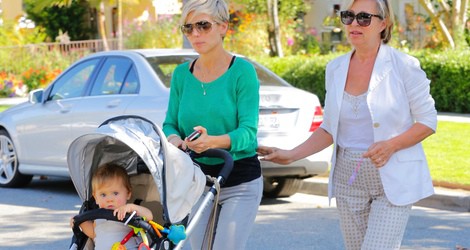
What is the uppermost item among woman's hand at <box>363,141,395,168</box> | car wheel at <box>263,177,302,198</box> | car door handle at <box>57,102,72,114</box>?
woman's hand at <box>363,141,395,168</box>

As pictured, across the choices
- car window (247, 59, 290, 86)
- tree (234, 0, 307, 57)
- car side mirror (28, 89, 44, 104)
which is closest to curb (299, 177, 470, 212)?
car window (247, 59, 290, 86)

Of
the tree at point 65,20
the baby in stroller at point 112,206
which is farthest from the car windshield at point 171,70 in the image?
the tree at point 65,20

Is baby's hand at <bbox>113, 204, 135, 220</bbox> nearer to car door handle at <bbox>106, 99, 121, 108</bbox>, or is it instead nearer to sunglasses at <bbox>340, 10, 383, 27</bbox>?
sunglasses at <bbox>340, 10, 383, 27</bbox>

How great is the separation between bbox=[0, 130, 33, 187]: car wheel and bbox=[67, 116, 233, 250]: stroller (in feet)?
24.5

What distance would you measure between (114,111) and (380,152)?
6113 mm

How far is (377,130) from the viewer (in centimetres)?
457

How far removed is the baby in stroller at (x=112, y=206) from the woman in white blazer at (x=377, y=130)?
100 centimetres

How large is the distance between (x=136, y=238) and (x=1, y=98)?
22238mm

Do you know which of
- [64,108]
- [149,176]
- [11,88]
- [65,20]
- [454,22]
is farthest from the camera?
[65,20]

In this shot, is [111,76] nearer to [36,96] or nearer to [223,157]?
[36,96]

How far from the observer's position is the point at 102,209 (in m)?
4.46

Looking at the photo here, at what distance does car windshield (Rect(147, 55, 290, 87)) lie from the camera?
1029 cm

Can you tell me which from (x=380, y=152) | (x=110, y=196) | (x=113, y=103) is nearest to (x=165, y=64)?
(x=113, y=103)

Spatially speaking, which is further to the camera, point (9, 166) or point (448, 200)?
point (9, 166)
